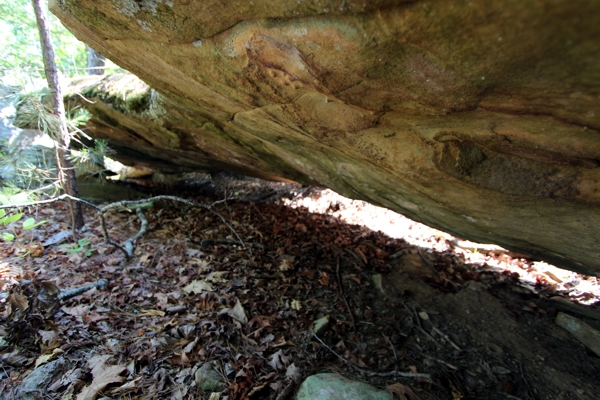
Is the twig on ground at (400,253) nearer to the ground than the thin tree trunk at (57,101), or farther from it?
nearer to the ground

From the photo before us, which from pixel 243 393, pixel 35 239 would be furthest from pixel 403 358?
pixel 35 239

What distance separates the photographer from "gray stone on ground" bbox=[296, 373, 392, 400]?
258 cm

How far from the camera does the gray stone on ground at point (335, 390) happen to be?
8.48 feet

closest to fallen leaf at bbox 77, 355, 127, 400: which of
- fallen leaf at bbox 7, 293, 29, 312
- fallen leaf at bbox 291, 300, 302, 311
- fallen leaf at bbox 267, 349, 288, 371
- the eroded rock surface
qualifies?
fallen leaf at bbox 7, 293, 29, 312

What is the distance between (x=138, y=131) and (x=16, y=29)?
2.81 metres

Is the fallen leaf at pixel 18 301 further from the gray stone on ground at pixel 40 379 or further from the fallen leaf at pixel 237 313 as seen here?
the fallen leaf at pixel 237 313

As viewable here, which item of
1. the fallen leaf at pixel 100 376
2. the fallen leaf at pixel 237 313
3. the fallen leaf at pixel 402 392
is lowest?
the fallen leaf at pixel 402 392

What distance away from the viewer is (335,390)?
8.61ft

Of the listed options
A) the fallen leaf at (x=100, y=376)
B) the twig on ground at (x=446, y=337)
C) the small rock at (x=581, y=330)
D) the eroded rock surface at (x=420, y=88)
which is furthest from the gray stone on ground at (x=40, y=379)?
the small rock at (x=581, y=330)

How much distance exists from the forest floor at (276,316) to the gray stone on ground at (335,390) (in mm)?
148

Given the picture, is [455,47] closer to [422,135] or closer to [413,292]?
[422,135]

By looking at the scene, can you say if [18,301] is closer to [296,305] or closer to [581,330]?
[296,305]

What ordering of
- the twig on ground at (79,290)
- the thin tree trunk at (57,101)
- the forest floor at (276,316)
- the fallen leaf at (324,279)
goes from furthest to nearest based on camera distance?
the fallen leaf at (324,279) → the thin tree trunk at (57,101) → the twig on ground at (79,290) → the forest floor at (276,316)

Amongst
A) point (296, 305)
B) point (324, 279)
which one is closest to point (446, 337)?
point (324, 279)
